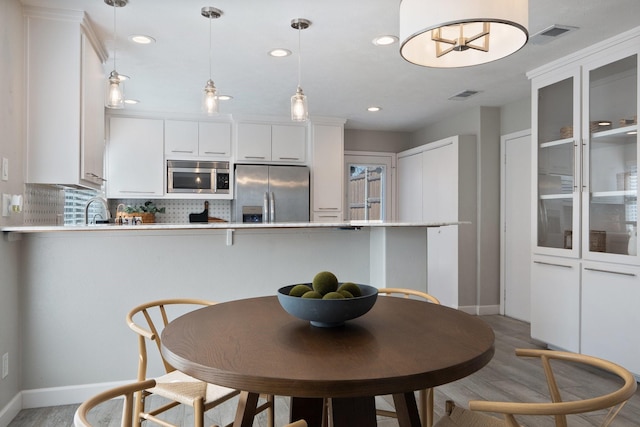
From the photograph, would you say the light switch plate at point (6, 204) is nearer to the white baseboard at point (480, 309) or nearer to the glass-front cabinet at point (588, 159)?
the glass-front cabinet at point (588, 159)

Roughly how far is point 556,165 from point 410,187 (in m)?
2.54

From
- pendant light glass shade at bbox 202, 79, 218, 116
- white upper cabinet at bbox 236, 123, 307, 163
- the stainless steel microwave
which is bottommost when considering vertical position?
the stainless steel microwave

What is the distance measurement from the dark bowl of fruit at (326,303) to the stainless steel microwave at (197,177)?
410cm

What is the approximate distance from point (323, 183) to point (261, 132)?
3.17 ft

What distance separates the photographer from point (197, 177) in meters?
5.27

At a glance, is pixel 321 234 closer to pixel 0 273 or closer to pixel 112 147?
pixel 0 273

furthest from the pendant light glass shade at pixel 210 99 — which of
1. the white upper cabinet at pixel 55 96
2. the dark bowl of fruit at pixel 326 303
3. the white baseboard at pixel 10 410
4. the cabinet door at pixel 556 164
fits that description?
the cabinet door at pixel 556 164

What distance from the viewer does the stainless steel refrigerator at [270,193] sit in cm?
531

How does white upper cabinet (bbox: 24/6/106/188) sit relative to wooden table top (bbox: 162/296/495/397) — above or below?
above

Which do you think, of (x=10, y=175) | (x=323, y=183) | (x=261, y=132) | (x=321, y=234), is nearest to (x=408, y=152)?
(x=323, y=183)

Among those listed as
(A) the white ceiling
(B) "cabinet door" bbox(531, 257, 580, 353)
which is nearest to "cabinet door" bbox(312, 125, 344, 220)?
(A) the white ceiling

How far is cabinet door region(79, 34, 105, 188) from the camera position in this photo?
282 cm

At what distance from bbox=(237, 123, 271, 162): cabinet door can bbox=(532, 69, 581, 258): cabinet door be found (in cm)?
292

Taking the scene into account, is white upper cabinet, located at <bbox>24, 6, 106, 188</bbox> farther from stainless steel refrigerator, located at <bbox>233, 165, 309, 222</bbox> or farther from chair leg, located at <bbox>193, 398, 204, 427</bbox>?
stainless steel refrigerator, located at <bbox>233, 165, 309, 222</bbox>
